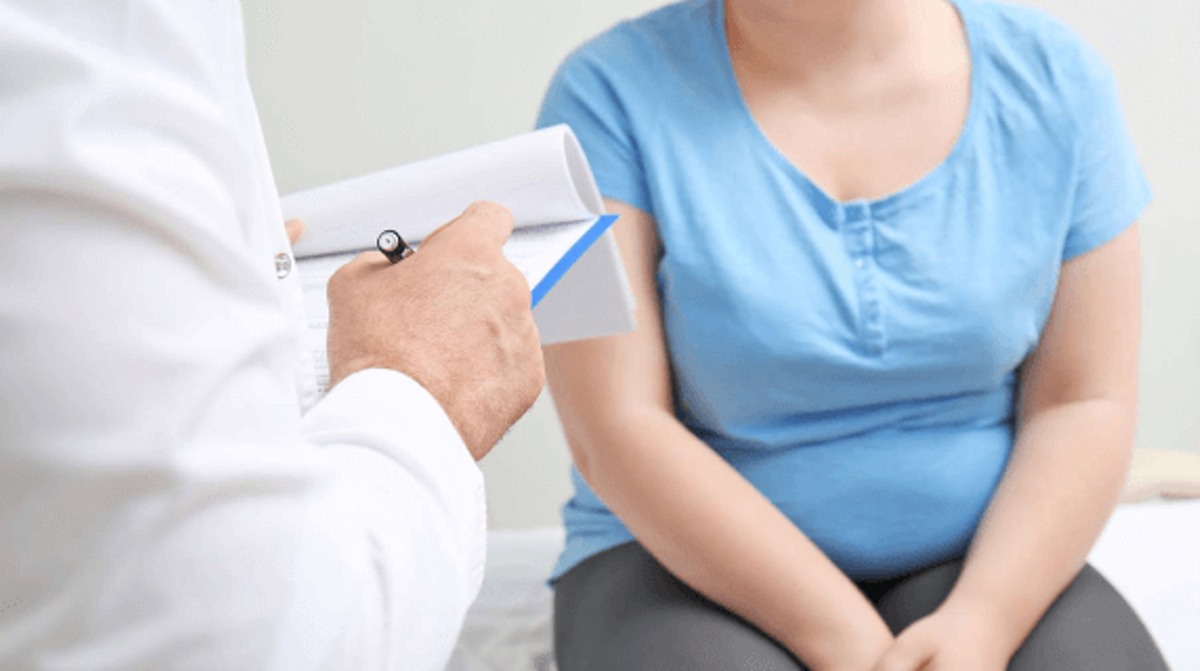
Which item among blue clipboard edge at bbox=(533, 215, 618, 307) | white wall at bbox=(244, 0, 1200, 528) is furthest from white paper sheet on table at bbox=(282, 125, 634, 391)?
white wall at bbox=(244, 0, 1200, 528)

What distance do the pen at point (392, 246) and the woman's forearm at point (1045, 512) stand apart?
1.71 ft

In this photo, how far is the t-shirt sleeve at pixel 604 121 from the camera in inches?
32.9

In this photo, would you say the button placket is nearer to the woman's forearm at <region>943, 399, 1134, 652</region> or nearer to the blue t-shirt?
the blue t-shirt

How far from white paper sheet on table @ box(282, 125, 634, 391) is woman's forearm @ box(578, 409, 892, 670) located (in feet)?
0.41

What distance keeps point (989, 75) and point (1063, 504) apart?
1.31 feet

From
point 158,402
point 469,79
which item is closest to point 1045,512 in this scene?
point 158,402

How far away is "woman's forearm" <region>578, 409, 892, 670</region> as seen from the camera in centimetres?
73

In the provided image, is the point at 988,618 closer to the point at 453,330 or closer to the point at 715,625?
the point at 715,625

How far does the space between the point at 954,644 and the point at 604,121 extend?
1.73 feet

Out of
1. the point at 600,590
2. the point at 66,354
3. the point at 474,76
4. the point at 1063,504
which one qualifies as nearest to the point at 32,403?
the point at 66,354

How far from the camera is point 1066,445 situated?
82cm

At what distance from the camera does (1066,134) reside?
85 centimetres

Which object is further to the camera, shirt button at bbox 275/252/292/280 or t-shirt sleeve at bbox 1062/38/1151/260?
t-shirt sleeve at bbox 1062/38/1151/260

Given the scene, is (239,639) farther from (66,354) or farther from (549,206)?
(549,206)
